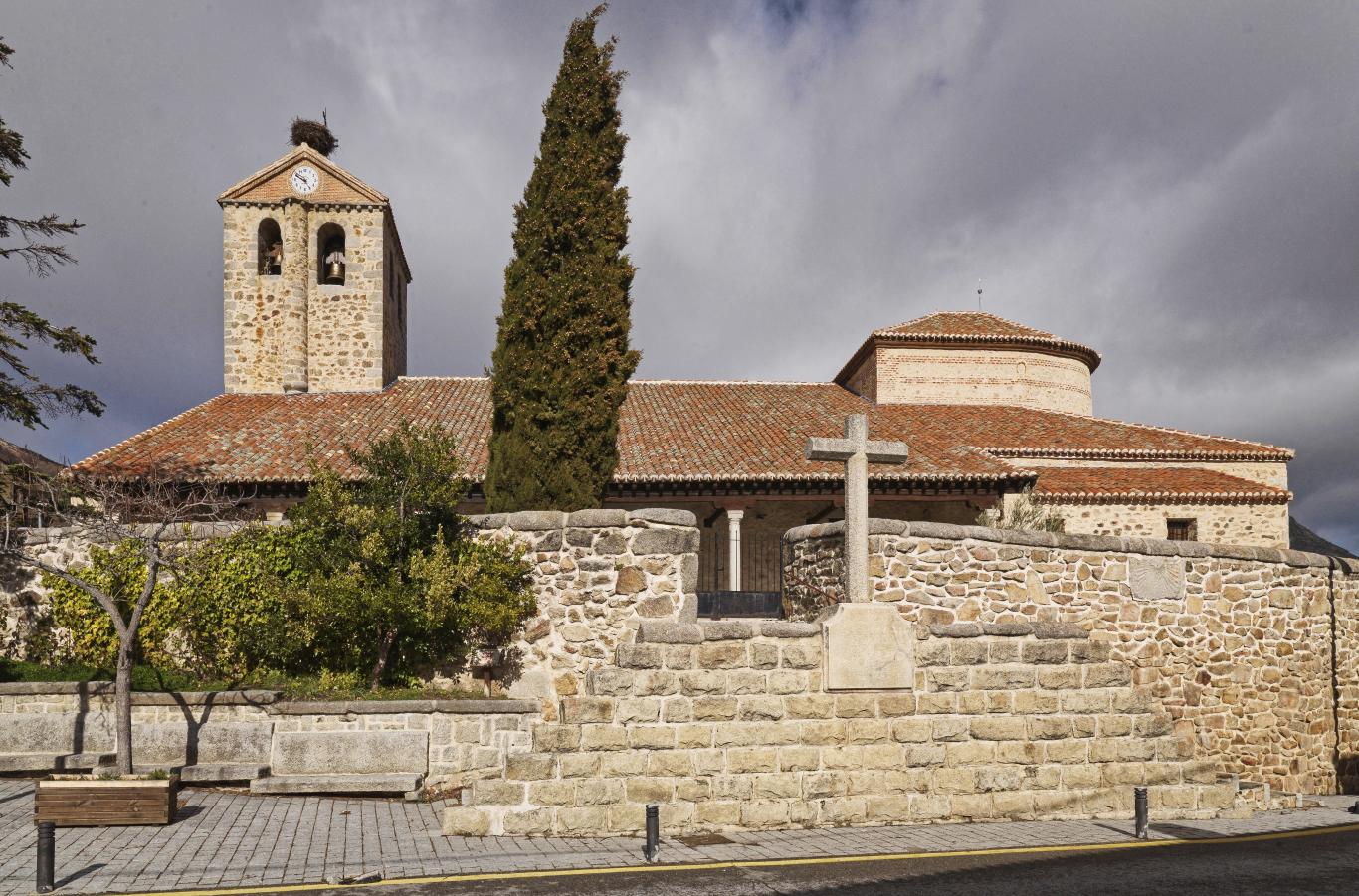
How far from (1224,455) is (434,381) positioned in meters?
19.4

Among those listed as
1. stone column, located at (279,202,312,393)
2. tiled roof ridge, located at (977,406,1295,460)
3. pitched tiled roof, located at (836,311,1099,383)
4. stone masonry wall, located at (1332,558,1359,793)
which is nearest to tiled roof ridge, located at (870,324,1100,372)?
pitched tiled roof, located at (836,311,1099,383)

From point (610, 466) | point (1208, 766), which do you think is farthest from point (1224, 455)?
point (610, 466)

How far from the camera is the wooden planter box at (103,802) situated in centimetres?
716

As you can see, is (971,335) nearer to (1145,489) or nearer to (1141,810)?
(1145,489)

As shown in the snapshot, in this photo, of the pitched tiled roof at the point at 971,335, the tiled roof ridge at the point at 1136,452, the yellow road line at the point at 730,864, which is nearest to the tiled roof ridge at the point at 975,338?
the pitched tiled roof at the point at 971,335

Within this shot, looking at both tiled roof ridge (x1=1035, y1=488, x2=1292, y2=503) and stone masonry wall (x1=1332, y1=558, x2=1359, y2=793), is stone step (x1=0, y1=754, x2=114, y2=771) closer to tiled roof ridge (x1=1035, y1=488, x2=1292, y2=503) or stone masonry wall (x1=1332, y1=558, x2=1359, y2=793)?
stone masonry wall (x1=1332, y1=558, x2=1359, y2=793)

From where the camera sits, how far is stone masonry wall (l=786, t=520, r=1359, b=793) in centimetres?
1048

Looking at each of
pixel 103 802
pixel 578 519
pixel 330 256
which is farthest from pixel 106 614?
pixel 330 256

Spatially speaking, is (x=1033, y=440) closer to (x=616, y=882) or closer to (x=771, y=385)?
(x=771, y=385)

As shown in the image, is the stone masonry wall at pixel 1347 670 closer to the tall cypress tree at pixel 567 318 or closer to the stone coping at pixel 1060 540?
the stone coping at pixel 1060 540

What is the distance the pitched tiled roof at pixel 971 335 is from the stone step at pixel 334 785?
18.1m

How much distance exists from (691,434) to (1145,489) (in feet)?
31.2

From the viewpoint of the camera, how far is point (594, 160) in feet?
37.3

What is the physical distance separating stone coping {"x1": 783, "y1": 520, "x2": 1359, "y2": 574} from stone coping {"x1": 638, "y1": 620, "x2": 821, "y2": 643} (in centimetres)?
211
